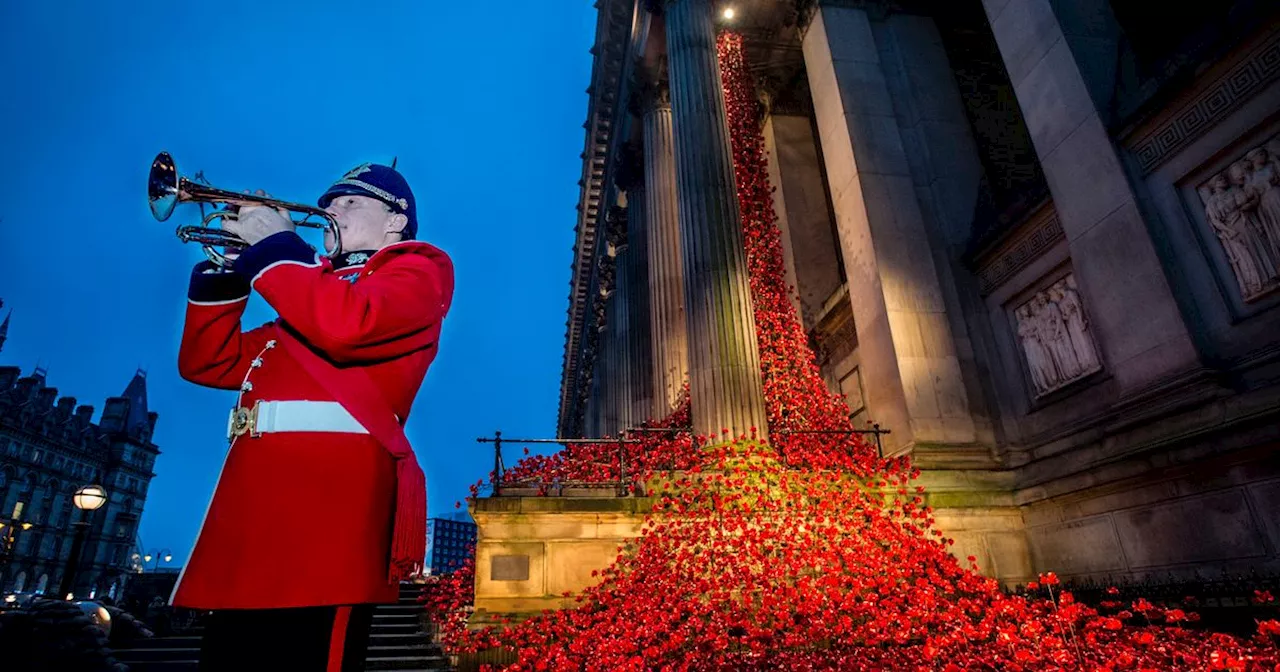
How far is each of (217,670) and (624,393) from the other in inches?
765

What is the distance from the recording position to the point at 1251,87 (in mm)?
7406

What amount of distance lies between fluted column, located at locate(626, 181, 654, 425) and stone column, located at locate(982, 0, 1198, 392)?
1148 cm

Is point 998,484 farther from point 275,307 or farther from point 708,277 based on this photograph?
point 275,307

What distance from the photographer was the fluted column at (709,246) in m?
10.7

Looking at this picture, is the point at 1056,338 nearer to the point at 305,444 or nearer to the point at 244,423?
the point at 305,444

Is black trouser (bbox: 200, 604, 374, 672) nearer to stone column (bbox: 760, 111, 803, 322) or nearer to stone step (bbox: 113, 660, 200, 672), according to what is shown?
stone step (bbox: 113, 660, 200, 672)

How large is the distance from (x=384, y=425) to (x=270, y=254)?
69 cm

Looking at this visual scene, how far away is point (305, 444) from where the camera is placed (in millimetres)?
2002

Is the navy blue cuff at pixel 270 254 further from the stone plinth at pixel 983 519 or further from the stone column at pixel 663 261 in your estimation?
the stone column at pixel 663 261

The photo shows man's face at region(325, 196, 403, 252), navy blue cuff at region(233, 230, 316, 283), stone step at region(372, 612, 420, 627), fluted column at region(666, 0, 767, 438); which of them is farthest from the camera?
stone step at region(372, 612, 420, 627)

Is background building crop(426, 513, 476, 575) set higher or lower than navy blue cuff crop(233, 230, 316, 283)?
higher

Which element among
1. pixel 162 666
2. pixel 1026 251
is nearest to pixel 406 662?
pixel 162 666

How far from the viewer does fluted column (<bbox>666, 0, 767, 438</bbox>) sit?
1066 centimetres

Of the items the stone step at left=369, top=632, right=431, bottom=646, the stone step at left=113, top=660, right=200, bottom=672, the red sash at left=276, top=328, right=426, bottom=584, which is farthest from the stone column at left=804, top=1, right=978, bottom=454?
the stone step at left=113, top=660, right=200, bottom=672
